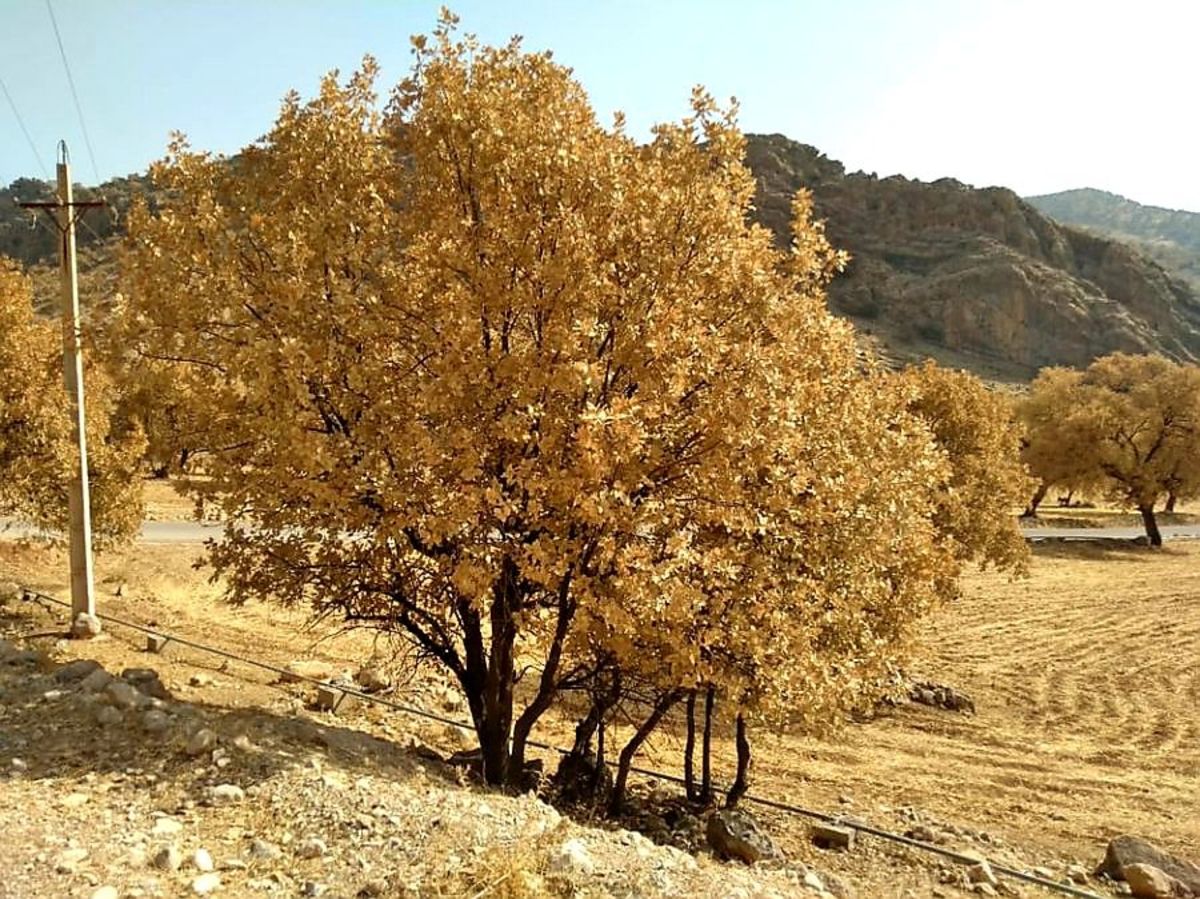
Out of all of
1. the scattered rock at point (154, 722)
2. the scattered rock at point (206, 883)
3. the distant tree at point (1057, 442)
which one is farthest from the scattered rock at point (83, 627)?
the distant tree at point (1057, 442)

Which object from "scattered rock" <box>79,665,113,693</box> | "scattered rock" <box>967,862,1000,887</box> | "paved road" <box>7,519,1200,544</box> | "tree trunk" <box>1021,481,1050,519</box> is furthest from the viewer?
"tree trunk" <box>1021,481,1050,519</box>

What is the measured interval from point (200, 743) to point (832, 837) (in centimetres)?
757

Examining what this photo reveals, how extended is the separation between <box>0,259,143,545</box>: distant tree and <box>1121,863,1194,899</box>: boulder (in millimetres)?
17259

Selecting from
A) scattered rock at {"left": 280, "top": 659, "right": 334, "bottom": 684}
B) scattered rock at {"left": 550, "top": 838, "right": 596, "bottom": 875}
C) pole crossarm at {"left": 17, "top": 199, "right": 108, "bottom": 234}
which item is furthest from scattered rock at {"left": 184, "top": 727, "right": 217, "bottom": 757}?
pole crossarm at {"left": 17, "top": 199, "right": 108, "bottom": 234}

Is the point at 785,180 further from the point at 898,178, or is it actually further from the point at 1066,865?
the point at 1066,865

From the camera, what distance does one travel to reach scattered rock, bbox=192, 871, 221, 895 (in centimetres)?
545

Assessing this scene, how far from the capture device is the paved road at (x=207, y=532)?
27.9 m

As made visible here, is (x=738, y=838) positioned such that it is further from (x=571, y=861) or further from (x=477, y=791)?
(x=571, y=861)

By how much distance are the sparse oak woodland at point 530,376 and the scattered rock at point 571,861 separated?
1.86m

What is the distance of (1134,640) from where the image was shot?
83.9ft

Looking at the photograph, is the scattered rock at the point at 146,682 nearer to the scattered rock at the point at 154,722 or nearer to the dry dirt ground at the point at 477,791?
the dry dirt ground at the point at 477,791

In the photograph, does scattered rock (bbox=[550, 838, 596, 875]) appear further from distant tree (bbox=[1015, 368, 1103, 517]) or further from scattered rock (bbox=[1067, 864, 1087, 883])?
distant tree (bbox=[1015, 368, 1103, 517])

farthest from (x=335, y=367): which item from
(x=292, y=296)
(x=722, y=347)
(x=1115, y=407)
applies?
(x=1115, y=407)

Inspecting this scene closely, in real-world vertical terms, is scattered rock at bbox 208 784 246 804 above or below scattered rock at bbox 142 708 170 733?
below
